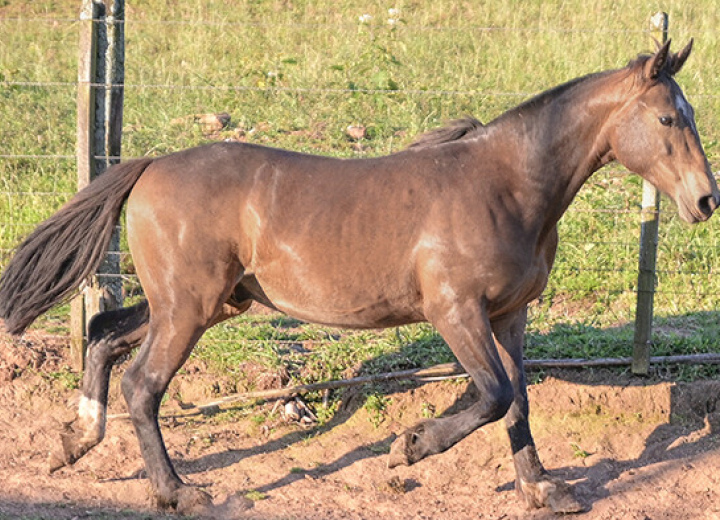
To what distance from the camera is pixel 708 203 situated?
451cm

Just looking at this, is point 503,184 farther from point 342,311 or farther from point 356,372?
point 356,372

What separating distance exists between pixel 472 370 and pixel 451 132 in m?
1.24

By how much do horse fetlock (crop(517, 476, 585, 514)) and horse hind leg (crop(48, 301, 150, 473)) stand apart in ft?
7.31

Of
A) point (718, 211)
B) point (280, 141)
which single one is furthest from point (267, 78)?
point (718, 211)

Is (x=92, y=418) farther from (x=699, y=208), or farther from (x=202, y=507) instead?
(x=699, y=208)

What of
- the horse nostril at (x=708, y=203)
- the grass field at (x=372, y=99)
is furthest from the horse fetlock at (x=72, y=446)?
the horse nostril at (x=708, y=203)

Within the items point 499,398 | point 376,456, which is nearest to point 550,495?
point 499,398

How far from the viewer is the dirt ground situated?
5004 mm

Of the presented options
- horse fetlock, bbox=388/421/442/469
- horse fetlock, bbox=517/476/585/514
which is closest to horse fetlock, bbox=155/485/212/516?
horse fetlock, bbox=388/421/442/469

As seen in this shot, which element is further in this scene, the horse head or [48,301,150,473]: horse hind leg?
[48,301,150,473]: horse hind leg

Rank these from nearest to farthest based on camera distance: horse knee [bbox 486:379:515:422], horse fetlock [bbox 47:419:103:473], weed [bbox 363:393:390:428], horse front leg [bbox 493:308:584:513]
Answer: horse knee [bbox 486:379:515:422] < horse front leg [bbox 493:308:584:513] < horse fetlock [bbox 47:419:103:473] < weed [bbox 363:393:390:428]

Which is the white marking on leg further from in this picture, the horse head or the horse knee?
the horse head

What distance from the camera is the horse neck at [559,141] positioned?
4.70 meters

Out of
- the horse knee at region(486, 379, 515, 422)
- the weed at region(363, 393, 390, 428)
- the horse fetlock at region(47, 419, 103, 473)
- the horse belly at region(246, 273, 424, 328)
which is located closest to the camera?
the horse knee at region(486, 379, 515, 422)
